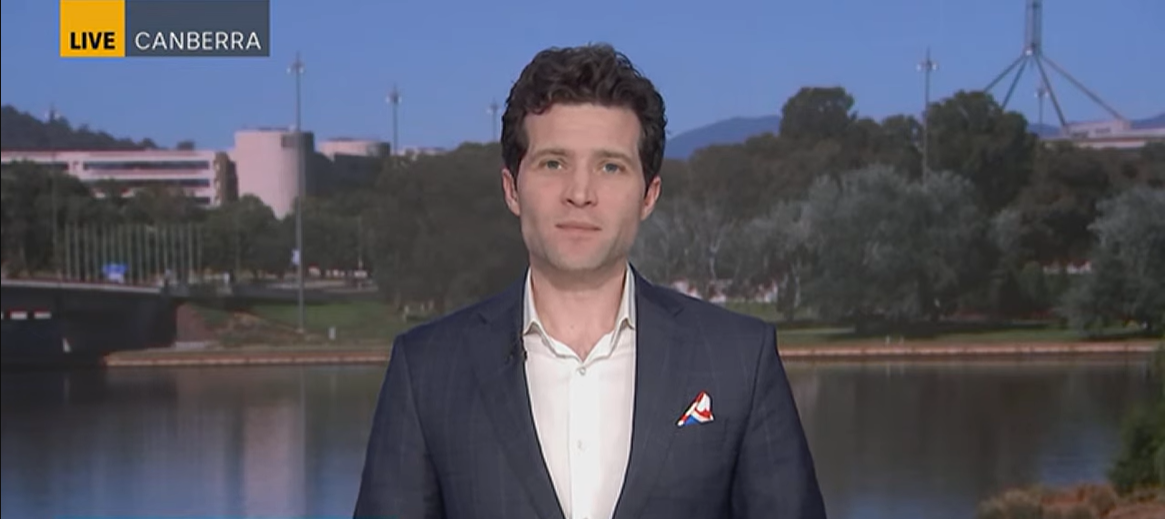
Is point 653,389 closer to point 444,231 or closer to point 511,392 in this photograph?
point 511,392

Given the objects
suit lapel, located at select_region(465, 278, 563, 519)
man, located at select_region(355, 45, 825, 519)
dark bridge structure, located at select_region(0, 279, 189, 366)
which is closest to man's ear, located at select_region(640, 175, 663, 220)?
man, located at select_region(355, 45, 825, 519)

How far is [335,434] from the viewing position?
199 inches

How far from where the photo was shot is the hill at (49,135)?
491cm

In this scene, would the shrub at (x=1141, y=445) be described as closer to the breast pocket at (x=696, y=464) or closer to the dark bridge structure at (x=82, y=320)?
the dark bridge structure at (x=82, y=320)

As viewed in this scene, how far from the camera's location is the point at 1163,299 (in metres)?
4.65

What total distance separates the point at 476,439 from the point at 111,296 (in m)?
4.61

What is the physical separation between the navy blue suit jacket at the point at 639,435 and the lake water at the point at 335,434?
3.73 m

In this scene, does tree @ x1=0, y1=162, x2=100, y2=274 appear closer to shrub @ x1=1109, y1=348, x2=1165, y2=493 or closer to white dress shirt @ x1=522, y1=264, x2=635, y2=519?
shrub @ x1=1109, y1=348, x2=1165, y2=493

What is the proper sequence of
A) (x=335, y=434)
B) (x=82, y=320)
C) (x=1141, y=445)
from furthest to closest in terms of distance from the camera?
(x=82, y=320) → (x=335, y=434) → (x=1141, y=445)

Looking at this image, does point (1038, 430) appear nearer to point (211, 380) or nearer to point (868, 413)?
point (868, 413)

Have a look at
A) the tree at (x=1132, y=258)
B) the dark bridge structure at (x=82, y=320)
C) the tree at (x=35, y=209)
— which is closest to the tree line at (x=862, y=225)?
the tree at (x=1132, y=258)

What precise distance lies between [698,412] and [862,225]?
12.9 feet

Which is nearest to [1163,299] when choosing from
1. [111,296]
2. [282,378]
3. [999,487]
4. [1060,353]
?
[1060,353]

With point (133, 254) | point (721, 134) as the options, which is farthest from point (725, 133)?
point (133, 254)
